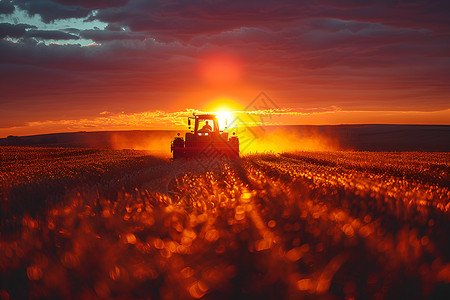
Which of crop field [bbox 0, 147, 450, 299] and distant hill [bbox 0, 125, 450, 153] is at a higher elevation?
crop field [bbox 0, 147, 450, 299]

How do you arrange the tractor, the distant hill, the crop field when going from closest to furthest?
the crop field → the tractor → the distant hill

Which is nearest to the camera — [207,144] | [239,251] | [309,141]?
[239,251]

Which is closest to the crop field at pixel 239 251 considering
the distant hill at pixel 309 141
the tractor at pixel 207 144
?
the tractor at pixel 207 144

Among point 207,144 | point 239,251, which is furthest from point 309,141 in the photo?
point 239,251

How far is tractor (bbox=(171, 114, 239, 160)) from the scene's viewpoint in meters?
19.2

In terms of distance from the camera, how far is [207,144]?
762 inches

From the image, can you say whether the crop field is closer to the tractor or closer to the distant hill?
the tractor

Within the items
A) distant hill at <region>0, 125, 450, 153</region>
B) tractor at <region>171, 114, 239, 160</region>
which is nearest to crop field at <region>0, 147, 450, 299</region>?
tractor at <region>171, 114, 239, 160</region>

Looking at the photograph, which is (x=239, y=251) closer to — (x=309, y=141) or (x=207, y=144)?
(x=207, y=144)

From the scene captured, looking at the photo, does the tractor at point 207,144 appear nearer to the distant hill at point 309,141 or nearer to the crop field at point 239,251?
the distant hill at point 309,141

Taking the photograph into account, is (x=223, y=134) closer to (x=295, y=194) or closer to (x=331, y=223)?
(x=295, y=194)

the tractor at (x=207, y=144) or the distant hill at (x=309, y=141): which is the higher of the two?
the tractor at (x=207, y=144)

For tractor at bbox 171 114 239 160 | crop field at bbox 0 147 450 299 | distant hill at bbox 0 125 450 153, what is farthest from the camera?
distant hill at bbox 0 125 450 153

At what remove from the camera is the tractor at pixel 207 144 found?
755 inches
